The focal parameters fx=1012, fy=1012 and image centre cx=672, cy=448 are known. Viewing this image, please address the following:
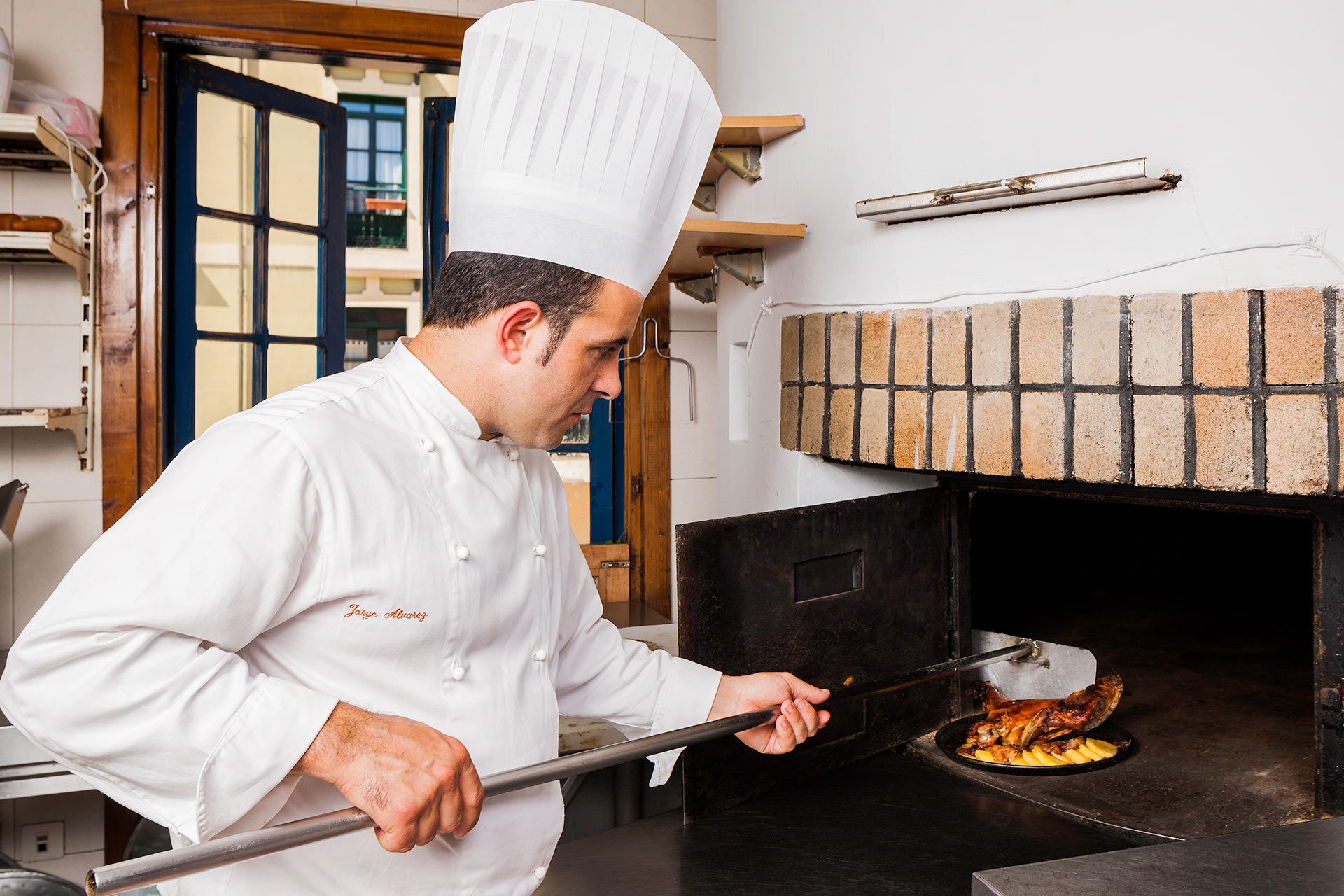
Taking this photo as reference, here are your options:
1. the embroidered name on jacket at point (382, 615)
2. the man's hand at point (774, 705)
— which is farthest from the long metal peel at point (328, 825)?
the embroidered name on jacket at point (382, 615)

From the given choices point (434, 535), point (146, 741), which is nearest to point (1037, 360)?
point (434, 535)

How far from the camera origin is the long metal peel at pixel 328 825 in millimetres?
780

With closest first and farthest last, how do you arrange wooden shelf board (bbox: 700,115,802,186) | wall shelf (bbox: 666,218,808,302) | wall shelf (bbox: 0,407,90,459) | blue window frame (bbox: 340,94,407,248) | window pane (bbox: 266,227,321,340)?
wall shelf (bbox: 666,218,808,302)
wooden shelf board (bbox: 700,115,802,186)
wall shelf (bbox: 0,407,90,459)
window pane (bbox: 266,227,321,340)
blue window frame (bbox: 340,94,407,248)

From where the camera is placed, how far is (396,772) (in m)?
0.92

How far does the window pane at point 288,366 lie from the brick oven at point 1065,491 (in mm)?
1522

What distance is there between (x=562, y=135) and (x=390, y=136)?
724 centimetres

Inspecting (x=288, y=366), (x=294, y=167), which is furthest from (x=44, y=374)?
(x=294, y=167)

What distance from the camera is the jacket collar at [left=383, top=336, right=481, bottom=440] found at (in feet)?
3.73

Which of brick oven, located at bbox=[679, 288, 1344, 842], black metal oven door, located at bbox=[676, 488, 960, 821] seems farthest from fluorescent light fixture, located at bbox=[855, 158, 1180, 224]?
black metal oven door, located at bbox=[676, 488, 960, 821]

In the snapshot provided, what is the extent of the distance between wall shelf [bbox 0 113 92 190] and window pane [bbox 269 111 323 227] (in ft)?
1.65

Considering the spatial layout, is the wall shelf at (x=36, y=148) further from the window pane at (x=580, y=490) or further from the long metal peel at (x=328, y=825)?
the long metal peel at (x=328, y=825)

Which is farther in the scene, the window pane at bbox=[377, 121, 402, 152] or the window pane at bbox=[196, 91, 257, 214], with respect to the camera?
the window pane at bbox=[377, 121, 402, 152]

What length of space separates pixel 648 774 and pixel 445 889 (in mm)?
1254

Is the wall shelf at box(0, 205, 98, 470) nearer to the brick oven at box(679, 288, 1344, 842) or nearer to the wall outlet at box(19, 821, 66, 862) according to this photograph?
the wall outlet at box(19, 821, 66, 862)
